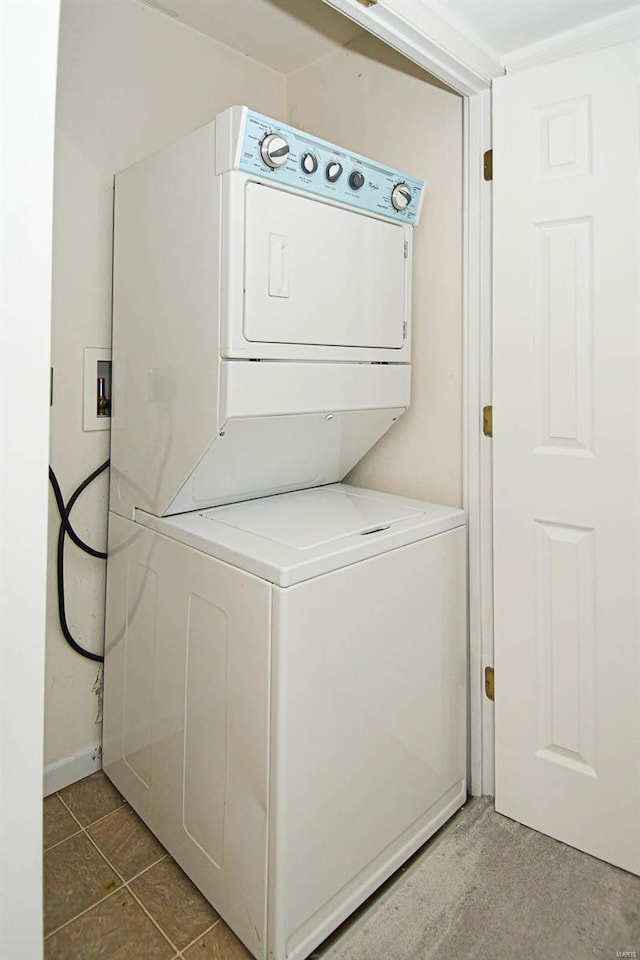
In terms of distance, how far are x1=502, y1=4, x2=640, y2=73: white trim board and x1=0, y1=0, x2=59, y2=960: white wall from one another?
148 cm

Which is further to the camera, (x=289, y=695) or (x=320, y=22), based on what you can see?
(x=320, y=22)

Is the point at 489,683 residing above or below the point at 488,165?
below

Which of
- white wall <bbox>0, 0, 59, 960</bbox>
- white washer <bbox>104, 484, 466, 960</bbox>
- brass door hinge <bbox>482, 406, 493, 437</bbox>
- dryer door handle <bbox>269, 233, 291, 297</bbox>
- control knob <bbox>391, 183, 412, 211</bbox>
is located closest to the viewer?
white wall <bbox>0, 0, 59, 960</bbox>

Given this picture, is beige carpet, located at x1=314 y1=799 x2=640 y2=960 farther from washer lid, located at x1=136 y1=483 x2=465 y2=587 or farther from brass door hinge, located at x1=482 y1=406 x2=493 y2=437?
brass door hinge, located at x1=482 y1=406 x2=493 y2=437

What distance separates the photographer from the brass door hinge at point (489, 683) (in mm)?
1933

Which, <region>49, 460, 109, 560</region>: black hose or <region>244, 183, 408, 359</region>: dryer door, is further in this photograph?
<region>49, 460, 109, 560</region>: black hose

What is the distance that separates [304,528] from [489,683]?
0.83m

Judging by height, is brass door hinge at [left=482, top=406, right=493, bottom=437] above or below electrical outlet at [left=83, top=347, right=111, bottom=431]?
below

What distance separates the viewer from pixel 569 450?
5.66 ft

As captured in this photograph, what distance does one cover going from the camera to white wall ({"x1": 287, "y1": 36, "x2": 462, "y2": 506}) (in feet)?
6.41

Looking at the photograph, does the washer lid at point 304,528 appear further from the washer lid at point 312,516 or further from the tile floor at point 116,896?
the tile floor at point 116,896

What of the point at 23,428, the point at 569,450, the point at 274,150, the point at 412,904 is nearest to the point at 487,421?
the point at 569,450

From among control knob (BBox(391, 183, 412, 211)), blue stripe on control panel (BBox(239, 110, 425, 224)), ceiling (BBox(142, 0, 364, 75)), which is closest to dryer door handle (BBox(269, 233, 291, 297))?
blue stripe on control panel (BBox(239, 110, 425, 224))

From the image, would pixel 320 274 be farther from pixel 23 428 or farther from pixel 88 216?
pixel 23 428
